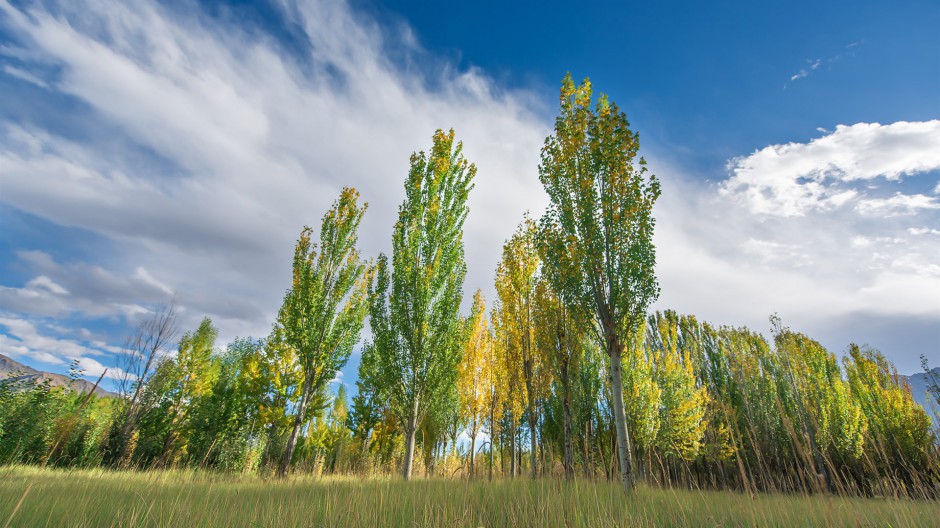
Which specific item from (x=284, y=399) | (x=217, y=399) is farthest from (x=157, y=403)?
(x=284, y=399)

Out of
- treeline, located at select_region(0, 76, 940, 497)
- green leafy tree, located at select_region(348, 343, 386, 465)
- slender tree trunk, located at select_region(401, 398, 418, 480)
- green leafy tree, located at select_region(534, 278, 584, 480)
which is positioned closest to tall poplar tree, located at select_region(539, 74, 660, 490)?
treeline, located at select_region(0, 76, 940, 497)

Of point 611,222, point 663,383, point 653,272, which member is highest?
point 611,222

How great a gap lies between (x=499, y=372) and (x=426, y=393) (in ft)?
18.4

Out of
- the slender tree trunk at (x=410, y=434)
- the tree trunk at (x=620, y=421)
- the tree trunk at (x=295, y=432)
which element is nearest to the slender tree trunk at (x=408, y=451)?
the slender tree trunk at (x=410, y=434)

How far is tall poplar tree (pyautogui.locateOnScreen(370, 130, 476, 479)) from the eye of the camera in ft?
39.8

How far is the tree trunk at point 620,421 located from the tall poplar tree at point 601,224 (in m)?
0.05

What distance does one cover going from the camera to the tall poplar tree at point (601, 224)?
8.55m

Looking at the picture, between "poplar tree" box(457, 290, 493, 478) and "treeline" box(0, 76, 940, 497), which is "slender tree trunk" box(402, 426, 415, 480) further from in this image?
"poplar tree" box(457, 290, 493, 478)

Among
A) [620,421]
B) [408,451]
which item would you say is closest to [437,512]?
[620,421]

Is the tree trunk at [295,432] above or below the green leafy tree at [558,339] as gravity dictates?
below

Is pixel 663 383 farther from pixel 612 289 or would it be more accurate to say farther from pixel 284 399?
pixel 284 399

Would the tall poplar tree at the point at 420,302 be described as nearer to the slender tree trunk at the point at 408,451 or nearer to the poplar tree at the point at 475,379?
the slender tree trunk at the point at 408,451

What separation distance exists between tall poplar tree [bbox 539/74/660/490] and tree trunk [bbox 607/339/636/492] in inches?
1.9

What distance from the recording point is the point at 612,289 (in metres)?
8.55
